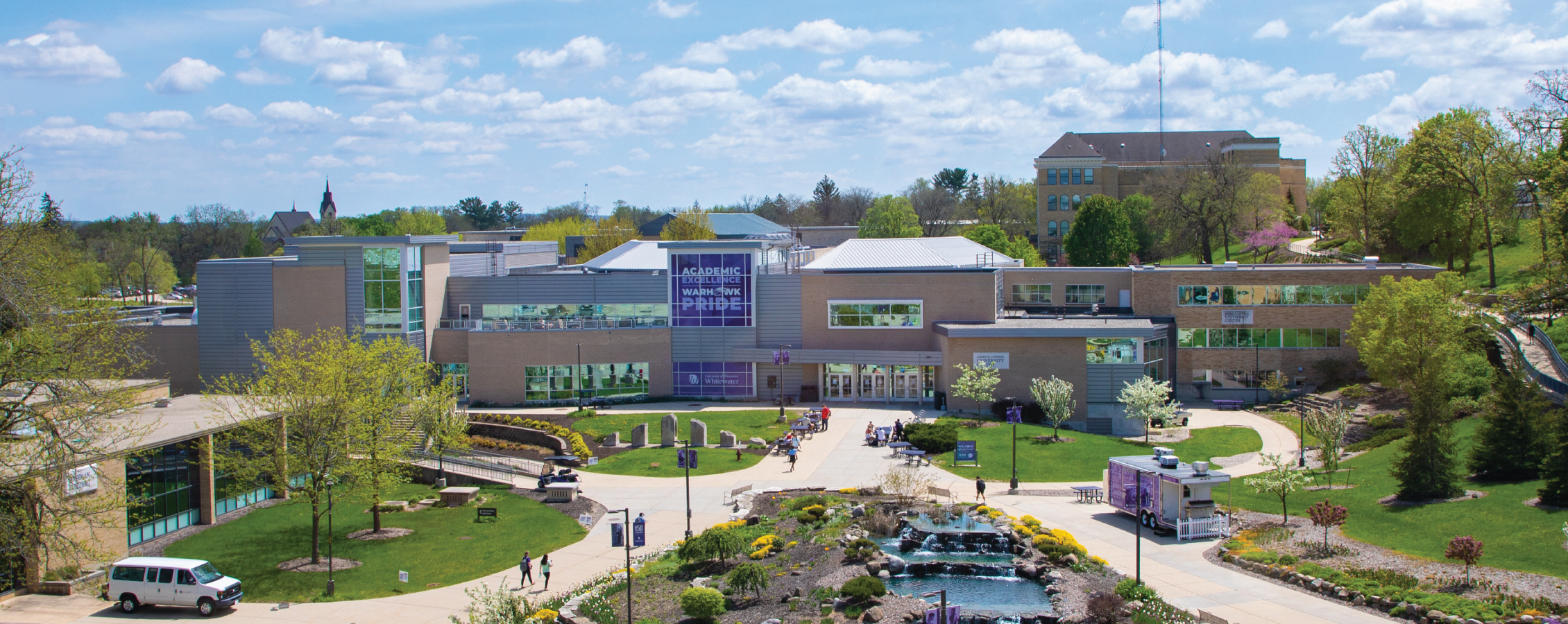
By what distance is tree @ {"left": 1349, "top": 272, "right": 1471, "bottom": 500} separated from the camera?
110ft

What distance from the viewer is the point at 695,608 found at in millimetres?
26391

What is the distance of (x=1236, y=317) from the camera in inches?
2505

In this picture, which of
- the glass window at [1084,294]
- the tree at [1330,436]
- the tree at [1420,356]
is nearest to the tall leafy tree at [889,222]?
the glass window at [1084,294]

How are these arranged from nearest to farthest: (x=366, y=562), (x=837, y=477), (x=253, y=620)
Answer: (x=253, y=620) → (x=366, y=562) → (x=837, y=477)

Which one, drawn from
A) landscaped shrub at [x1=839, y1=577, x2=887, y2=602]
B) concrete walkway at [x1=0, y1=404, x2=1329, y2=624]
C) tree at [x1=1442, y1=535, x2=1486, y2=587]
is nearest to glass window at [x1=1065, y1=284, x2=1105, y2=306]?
concrete walkway at [x1=0, y1=404, x2=1329, y2=624]

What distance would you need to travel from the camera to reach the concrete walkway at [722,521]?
2742 centimetres

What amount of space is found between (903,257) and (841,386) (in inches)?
350

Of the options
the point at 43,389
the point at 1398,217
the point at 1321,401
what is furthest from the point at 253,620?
the point at 1398,217

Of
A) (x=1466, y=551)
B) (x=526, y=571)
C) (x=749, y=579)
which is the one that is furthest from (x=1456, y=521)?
(x=526, y=571)

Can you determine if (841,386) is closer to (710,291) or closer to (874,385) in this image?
(874,385)

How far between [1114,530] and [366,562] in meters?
23.9

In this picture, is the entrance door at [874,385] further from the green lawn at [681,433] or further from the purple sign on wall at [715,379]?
the purple sign on wall at [715,379]

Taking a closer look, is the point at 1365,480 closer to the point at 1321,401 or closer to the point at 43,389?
the point at 1321,401

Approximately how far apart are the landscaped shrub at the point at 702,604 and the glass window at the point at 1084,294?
47063mm
